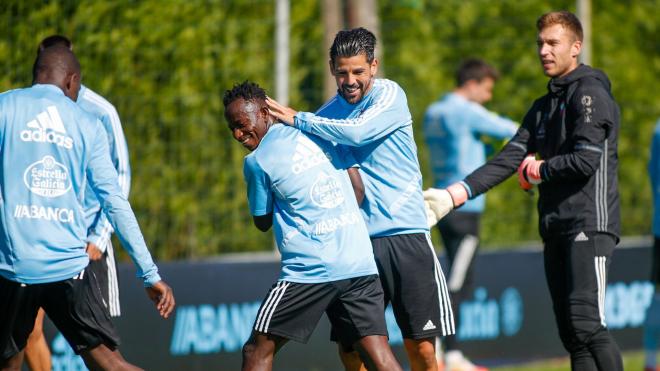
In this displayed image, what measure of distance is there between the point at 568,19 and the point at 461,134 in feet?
9.11

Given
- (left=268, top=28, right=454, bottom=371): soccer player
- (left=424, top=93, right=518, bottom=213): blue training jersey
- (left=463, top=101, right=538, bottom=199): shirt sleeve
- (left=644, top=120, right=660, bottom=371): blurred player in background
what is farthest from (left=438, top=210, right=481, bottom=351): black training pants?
(left=268, top=28, right=454, bottom=371): soccer player

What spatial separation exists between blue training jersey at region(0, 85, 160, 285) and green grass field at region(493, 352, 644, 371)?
14.8 ft

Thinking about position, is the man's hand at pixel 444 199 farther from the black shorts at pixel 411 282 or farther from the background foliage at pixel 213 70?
the background foliage at pixel 213 70

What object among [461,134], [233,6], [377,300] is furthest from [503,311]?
[377,300]

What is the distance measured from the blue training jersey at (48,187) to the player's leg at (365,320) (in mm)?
975

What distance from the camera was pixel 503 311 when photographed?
9.65 meters

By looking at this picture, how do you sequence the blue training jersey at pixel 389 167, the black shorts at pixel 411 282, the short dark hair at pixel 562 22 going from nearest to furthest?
the blue training jersey at pixel 389 167 → the black shorts at pixel 411 282 → the short dark hair at pixel 562 22

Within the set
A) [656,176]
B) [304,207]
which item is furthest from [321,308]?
[656,176]

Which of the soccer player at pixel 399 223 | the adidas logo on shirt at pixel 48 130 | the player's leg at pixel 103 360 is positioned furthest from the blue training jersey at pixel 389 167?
the player's leg at pixel 103 360

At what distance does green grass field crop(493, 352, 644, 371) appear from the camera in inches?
356

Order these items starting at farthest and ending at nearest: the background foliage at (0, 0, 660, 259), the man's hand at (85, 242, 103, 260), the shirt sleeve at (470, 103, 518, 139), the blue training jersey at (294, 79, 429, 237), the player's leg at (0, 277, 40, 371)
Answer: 1. the shirt sleeve at (470, 103, 518, 139)
2. the background foliage at (0, 0, 660, 259)
3. the man's hand at (85, 242, 103, 260)
4. the blue training jersey at (294, 79, 429, 237)
5. the player's leg at (0, 277, 40, 371)

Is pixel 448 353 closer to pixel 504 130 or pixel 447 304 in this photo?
pixel 504 130

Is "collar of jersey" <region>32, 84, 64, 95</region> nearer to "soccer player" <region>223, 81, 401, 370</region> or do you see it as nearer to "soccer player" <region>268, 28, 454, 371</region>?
"soccer player" <region>223, 81, 401, 370</region>

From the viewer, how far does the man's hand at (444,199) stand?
20.7 feet
